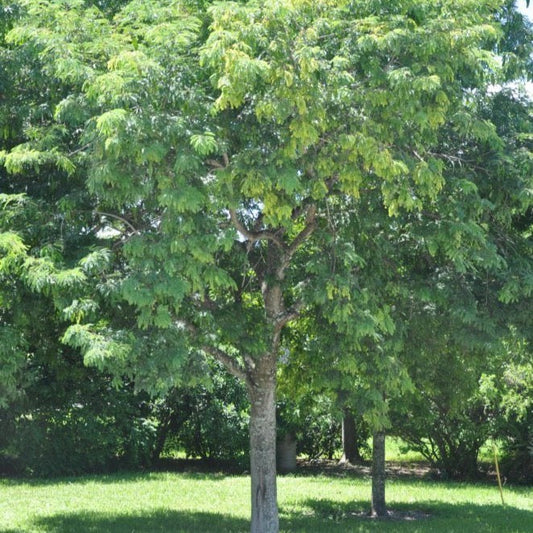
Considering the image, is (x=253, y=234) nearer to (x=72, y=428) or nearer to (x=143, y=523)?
(x=143, y=523)

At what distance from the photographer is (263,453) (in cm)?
1072

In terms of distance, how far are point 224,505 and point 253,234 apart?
21.3ft

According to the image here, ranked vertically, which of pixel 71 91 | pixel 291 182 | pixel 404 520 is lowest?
pixel 404 520

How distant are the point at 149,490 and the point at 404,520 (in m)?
4.92

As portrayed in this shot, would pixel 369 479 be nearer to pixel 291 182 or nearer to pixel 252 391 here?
pixel 252 391

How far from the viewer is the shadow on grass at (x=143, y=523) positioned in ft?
39.3

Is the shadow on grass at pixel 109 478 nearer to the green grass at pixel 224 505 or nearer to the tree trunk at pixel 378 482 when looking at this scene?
the green grass at pixel 224 505

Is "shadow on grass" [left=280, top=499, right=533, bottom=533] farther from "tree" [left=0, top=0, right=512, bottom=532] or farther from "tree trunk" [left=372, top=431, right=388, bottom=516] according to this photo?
"tree" [left=0, top=0, right=512, bottom=532]

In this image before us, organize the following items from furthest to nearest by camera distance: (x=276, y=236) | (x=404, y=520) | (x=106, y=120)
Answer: (x=404, y=520) < (x=276, y=236) < (x=106, y=120)

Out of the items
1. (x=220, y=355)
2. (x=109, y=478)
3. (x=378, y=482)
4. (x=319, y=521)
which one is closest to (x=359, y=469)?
(x=109, y=478)

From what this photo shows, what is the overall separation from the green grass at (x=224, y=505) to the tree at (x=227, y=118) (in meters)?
4.74

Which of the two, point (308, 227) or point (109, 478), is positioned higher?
point (308, 227)

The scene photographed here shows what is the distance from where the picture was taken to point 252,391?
10820 millimetres

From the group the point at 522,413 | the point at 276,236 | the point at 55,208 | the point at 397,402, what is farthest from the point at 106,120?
the point at 522,413
